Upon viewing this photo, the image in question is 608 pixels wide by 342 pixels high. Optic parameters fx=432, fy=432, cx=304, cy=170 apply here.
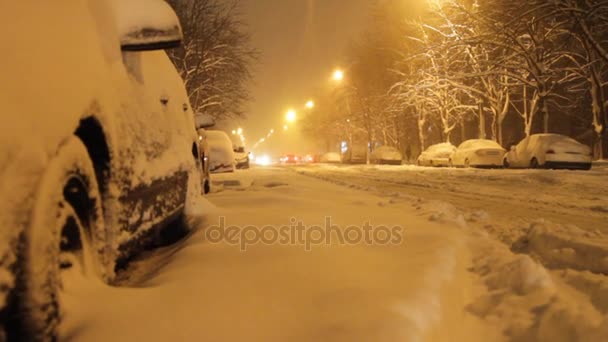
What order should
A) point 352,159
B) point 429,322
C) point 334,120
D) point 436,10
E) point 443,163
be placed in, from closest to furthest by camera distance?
point 429,322
point 436,10
point 443,163
point 352,159
point 334,120

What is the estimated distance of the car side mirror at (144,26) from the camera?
108 inches

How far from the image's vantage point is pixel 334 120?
48.8 meters

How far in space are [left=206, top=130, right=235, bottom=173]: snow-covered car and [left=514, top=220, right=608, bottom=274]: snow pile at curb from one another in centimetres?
1173

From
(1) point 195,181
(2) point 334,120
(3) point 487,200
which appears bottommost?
(3) point 487,200

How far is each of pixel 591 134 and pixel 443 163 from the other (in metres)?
15.1

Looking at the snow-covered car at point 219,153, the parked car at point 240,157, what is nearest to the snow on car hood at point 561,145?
the snow-covered car at point 219,153

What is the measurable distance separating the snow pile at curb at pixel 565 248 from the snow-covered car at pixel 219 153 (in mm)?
11725

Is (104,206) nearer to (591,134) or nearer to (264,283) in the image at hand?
(264,283)

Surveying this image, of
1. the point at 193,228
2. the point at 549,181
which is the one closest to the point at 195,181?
the point at 193,228

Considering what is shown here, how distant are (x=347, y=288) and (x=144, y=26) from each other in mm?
2082

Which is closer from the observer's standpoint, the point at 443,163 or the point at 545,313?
the point at 545,313

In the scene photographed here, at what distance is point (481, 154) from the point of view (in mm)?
19688

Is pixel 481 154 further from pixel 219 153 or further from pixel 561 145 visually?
pixel 219 153

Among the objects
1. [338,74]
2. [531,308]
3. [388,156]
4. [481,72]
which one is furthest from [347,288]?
[338,74]
